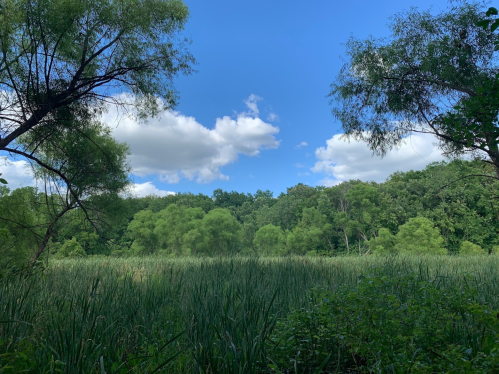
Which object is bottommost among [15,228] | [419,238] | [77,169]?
[419,238]

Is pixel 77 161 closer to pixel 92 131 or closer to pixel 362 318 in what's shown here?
pixel 92 131

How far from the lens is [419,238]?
2152 cm

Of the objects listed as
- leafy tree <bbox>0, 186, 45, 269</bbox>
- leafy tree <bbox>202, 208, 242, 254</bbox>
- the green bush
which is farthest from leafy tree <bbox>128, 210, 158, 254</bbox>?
the green bush

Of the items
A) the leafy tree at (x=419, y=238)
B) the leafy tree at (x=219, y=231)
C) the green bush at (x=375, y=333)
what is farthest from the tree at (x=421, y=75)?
the leafy tree at (x=219, y=231)

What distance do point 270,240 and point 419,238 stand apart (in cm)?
1428

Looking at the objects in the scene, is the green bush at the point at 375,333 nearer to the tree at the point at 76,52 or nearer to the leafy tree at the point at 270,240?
the tree at the point at 76,52

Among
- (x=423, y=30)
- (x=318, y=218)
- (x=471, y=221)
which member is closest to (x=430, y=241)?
(x=471, y=221)

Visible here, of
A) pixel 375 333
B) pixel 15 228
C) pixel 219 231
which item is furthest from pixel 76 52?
pixel 219 231

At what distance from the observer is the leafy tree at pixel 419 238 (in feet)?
68.9

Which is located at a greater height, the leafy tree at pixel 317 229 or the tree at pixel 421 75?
the tree at pixel 421 75

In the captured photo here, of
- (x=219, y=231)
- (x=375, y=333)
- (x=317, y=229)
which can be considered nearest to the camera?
(x=375, y=333)

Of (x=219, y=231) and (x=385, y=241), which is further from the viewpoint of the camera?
(x=219, y=231)

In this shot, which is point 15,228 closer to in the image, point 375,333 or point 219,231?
point 375,333

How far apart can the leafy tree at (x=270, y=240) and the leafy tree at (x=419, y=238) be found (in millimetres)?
11631
